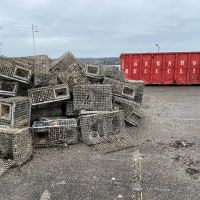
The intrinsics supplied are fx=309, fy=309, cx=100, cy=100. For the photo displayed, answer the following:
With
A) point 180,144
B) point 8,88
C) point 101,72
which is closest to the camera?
point 180,144

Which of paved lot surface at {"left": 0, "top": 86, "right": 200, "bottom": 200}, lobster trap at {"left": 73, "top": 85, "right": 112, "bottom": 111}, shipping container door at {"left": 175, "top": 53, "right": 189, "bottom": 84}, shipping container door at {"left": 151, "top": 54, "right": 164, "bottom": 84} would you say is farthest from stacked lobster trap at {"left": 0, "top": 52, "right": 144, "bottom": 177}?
shipping container door at {"left": 175, "top": 53, "right": 189, "bottom": 84}

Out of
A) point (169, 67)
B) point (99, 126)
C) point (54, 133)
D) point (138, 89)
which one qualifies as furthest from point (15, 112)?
point (169, 67)

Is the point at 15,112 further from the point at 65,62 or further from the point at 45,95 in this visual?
the point at 65,62

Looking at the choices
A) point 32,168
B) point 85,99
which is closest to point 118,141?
point 85,99

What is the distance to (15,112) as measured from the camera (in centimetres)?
568

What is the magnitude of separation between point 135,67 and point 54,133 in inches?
475

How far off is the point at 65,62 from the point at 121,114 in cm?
215

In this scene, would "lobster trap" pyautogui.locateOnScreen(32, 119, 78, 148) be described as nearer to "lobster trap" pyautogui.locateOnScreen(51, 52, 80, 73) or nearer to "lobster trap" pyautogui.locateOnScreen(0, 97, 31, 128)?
"lobster trap" pyautogui.locateOnScreen(0, 97, 31, 128)

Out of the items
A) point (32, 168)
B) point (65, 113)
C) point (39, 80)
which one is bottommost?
point (32, 168)

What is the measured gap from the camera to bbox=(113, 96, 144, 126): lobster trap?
286 inches

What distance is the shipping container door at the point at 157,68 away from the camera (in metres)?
17.0

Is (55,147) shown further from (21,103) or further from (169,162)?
(169,162)

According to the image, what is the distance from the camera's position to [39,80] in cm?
652

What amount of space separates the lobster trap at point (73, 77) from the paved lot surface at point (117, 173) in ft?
5.19
